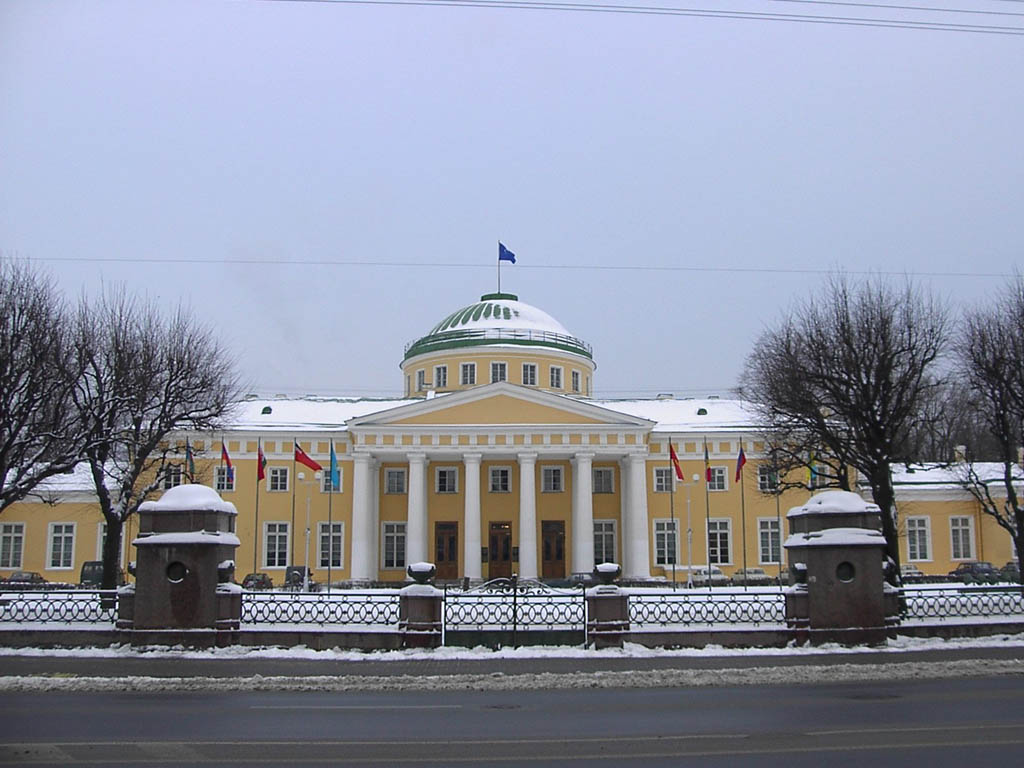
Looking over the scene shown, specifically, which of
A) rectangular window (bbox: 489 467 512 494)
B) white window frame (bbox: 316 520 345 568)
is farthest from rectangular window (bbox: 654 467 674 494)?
white window frame (bbox: 316 520 345 568)

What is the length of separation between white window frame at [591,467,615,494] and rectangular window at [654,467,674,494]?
8.12 feet

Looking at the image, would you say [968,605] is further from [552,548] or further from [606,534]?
[552,548]

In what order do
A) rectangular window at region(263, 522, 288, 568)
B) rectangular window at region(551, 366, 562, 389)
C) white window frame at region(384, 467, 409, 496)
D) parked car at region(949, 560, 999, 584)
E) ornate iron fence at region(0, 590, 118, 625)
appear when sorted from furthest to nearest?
rectangular window at region(551, 366, 562, 389)
white window frame at region(384, 467, 409, 496)
rectangular window at region(263, 522, 288, 568)
parked car at region(949, 560, 999, 584)
ornate iron fence at region(0, 590, 118, 625)

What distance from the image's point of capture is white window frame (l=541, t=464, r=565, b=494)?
55844mm

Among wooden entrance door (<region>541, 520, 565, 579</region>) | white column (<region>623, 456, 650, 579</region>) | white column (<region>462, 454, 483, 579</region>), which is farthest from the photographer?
wooden entrance door (<region>541, 520, 565, 579</region>)

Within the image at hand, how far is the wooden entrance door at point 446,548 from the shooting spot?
178 feet

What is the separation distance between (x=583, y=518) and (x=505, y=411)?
23.5ft

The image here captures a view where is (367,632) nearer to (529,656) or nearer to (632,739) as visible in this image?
(529,656)

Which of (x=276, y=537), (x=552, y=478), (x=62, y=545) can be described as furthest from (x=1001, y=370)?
(x=62, y=545)

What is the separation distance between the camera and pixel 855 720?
1172 cm

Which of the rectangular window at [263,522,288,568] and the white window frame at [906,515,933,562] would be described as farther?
the white window frame at [906,515,933,562]

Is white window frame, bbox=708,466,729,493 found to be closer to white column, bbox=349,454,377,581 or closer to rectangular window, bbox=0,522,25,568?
white column, bbox=349,454,377,581

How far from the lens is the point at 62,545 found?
5328cm

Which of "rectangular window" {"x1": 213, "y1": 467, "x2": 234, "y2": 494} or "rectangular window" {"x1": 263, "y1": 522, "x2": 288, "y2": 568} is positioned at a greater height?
"rectangular window" {"x1": 213, "y1": 467, "x2": 234, "y2": 494}
